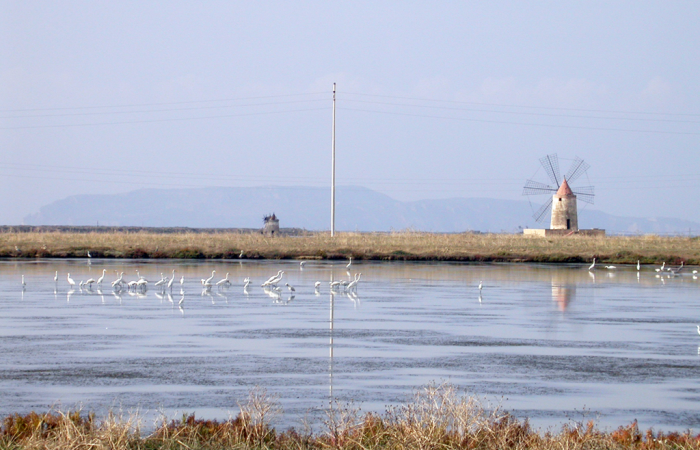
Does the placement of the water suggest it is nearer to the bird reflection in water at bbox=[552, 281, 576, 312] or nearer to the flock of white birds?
the bird reflection in water at bbox=[552, 281, 576, 312]

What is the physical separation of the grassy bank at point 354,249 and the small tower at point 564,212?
18397 mm

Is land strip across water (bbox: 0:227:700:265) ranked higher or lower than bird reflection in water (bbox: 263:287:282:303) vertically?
higher

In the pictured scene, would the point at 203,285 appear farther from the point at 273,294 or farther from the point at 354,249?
the point at 354,249

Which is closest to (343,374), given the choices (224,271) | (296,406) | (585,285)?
(296,406)

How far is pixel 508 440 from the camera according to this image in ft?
28.6

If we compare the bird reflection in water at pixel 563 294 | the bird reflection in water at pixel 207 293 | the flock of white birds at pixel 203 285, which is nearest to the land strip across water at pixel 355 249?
the bird reflection in water at pixel 563 294

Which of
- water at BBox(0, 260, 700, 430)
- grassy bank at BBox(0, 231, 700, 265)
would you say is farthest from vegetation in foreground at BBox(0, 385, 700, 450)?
grassy bank at BBox(0, 231, 700, 265)

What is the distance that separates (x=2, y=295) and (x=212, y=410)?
15.5 m

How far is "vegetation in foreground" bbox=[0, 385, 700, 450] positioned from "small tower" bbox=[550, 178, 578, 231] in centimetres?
7068

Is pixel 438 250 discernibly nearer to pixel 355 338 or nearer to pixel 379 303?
pixel 379 303

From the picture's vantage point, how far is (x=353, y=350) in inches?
600

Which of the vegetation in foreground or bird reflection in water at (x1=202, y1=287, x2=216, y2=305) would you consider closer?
the vegetation in foreground

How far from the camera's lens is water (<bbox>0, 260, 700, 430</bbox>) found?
36.9ft

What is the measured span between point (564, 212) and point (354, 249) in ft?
110
